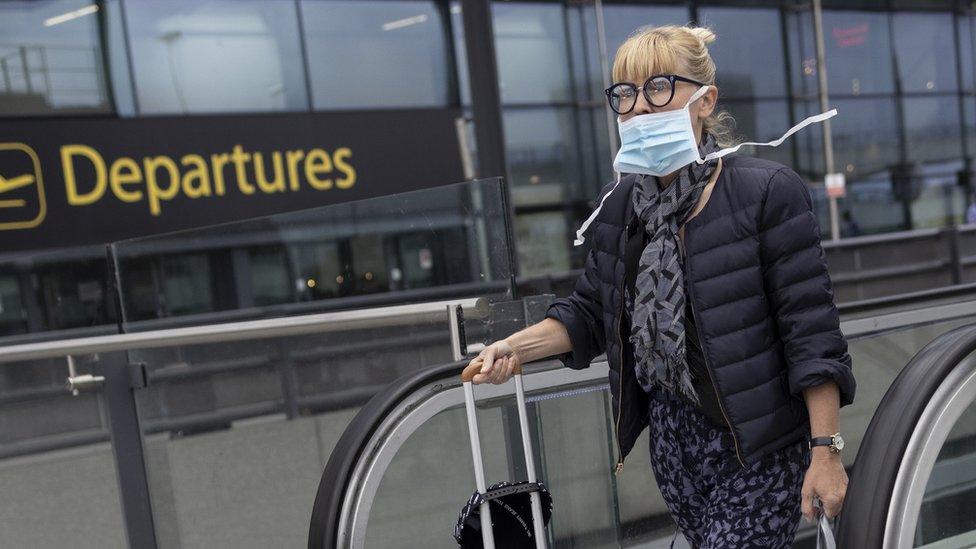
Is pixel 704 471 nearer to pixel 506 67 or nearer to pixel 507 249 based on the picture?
pixel 507 249

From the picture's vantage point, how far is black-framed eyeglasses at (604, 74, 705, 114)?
6.56 ft

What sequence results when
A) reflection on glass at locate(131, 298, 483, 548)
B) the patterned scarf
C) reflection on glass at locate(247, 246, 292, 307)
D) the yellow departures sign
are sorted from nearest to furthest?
the patterned scarf → reflection on glass at locate(131, 298, 483, 548) → reflection on glass at locate(247, 246, 292, 307) → the yellow departures sign

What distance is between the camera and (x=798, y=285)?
1.90 meters

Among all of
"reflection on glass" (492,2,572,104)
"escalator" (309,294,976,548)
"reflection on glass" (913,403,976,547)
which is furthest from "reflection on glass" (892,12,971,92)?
"reflection on glass" (913,403,976,547)

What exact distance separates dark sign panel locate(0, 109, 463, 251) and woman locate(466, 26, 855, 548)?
10.0 meters

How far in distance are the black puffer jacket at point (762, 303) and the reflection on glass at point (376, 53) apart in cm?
1182

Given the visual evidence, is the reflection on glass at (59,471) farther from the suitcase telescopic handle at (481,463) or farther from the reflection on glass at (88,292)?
the suitcase telescopic handle at (481,463)

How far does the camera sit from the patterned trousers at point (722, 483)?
198 cm

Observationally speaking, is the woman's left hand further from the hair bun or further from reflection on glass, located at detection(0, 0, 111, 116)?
reflection on glass, located at detection(0, 0, 111, 116)

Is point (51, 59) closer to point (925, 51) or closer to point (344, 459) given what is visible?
point (344, 459)

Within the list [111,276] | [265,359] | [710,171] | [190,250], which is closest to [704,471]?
[710,171]

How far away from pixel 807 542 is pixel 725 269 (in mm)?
2776

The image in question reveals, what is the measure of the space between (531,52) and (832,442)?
14.2 metres

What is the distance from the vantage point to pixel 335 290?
444 centimetres
